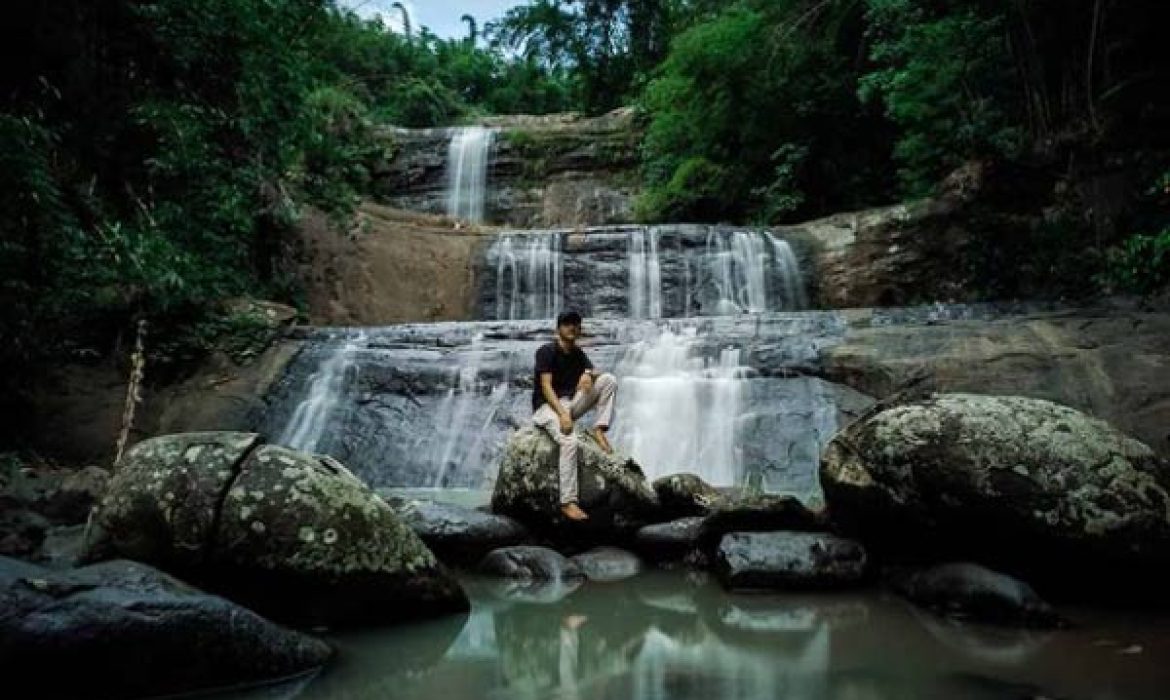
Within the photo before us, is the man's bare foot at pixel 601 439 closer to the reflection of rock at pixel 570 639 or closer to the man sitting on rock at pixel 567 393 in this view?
the man sitting on rock at pixel 567 393

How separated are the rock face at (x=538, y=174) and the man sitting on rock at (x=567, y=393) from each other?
1575cm

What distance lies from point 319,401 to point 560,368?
4836mm

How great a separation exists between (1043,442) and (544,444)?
3062 millimetres

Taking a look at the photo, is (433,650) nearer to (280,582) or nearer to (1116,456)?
(280,582)

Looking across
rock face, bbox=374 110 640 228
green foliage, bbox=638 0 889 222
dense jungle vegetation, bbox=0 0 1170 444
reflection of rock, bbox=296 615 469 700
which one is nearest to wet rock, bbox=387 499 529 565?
reflection of rock, bbox=296 615 469 700

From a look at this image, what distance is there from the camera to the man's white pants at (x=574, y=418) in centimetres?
567

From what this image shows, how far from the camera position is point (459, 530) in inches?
214

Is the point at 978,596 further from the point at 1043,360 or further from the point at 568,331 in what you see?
the point at 1043,360

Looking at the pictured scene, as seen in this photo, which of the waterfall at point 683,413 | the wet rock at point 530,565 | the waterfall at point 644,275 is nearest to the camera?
the wet rock at point 530,565

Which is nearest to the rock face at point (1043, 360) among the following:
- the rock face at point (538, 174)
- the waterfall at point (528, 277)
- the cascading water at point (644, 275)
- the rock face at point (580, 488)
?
the rock face at point (580, 488)

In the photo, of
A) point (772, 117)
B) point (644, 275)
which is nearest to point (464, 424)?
point (644, 275)

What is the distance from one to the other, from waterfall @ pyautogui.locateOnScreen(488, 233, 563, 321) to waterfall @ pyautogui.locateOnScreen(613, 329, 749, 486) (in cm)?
547

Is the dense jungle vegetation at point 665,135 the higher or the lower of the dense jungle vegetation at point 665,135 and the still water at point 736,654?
the higher

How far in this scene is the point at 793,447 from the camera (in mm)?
8438
